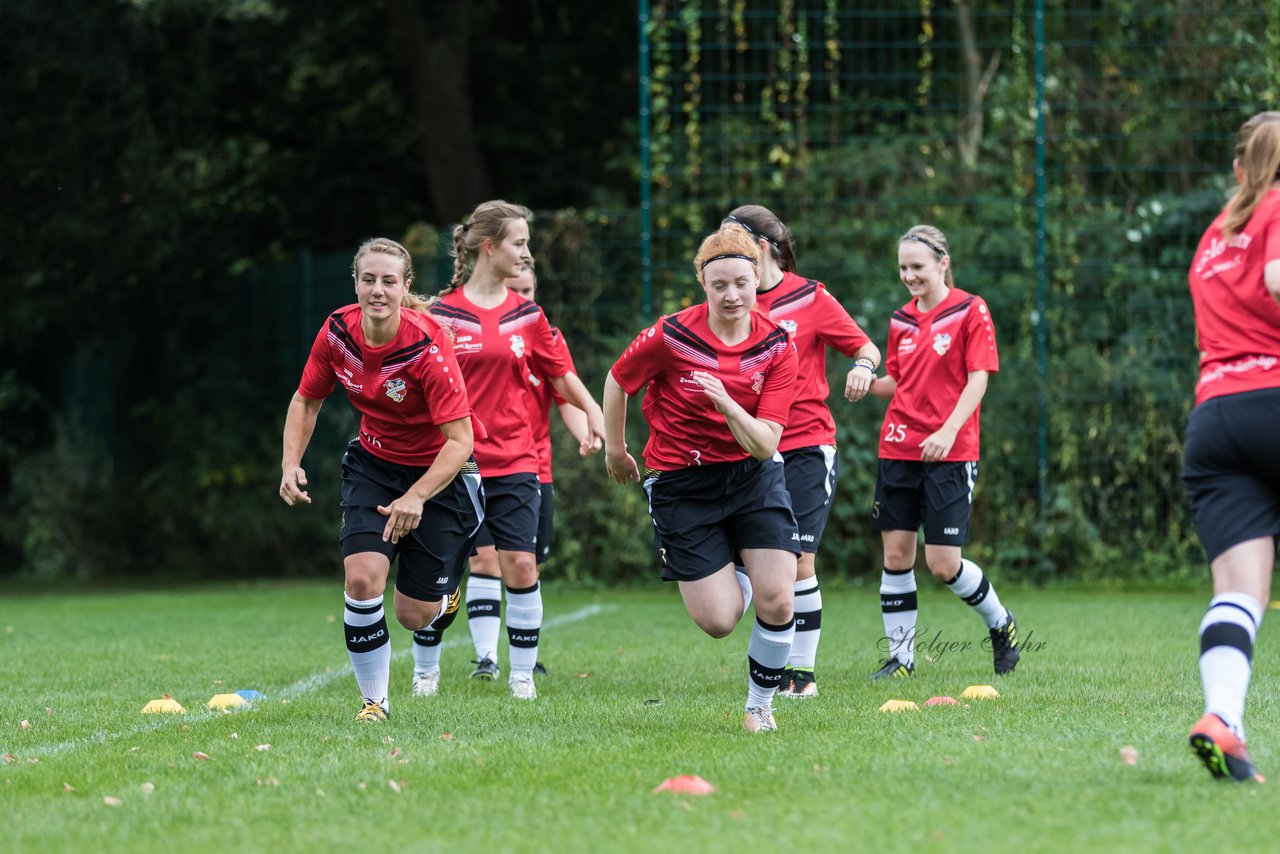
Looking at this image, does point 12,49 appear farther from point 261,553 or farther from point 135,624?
point 135,624

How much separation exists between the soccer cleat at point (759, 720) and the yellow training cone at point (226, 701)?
2.42 m

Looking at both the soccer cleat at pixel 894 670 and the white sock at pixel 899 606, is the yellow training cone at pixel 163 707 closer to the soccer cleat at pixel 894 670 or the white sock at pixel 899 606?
the soccer cleat at pixel 894 670

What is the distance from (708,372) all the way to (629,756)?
146 cm

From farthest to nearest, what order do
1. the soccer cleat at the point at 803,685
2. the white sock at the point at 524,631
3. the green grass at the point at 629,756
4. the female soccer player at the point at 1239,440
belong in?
1. the white sock at the point at 524,631
2. the soccer cleat at the point at 803,685
3. the female soccer player at the point at 1239,440
4. the green grass at the point at 629,756

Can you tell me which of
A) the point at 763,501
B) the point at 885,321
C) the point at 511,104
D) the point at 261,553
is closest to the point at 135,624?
the point at 261,553

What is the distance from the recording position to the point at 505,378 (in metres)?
7.77

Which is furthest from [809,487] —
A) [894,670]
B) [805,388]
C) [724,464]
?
[724,464]

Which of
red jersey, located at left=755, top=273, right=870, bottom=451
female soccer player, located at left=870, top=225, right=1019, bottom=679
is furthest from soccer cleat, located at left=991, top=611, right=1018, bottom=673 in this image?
red jersey, located at left=755, top=273, right=870, bottom=451

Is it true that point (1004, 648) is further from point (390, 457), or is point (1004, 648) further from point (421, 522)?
point (390, 457)

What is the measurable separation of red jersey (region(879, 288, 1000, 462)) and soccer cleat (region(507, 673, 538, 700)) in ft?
6.77

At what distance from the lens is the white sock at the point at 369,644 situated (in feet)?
21.0

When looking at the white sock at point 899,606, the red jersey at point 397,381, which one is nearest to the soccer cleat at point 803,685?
the white sock at point 899,606

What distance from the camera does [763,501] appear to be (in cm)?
602

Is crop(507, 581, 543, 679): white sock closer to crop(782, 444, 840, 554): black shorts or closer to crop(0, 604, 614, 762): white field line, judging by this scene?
crop(0, 604, 614, 762): white field line
